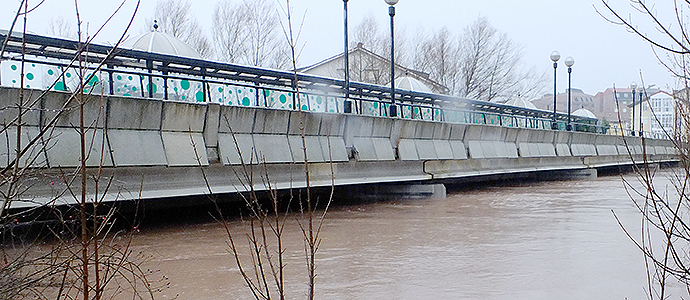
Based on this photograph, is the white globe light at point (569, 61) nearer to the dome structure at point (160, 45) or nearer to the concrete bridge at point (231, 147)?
the concrete bridge at point (231, 147)

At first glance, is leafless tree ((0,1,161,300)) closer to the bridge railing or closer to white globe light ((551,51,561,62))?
the bridge railing

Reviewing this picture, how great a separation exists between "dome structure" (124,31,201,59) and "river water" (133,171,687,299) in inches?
350

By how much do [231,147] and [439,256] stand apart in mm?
5105

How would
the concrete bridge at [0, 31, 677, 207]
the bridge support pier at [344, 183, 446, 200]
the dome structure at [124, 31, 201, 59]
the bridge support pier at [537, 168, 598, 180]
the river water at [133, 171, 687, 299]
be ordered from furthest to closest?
the bridge support pier at [537, 168, 598, 180]
the dome structure at [124, 31, 201, 59]
the bridge support pier at [344, 183, 446, 200]
the concrete bridge at [0, 31, 677, 207]
the river water at [133, 171, 687, 299]

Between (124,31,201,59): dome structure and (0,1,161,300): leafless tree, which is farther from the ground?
(124,31,201,59): dome structure

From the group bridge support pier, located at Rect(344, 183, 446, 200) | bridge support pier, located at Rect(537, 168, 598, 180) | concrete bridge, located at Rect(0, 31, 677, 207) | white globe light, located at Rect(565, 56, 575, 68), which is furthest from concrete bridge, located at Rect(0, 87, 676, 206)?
white globe light, located at Rect(565, 56, 575, 68)

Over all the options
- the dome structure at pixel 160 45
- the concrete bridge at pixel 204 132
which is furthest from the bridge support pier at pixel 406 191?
the dome structure at pixel 160 45

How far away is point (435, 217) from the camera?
14.5 meters

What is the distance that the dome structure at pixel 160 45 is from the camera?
21.8 metres

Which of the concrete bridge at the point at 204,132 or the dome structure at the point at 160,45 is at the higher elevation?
the dome structure at the point at 160,45

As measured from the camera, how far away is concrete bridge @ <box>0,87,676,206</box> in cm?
981

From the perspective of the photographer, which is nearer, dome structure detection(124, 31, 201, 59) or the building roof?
dome structure detection(124, 31, 201, 59)

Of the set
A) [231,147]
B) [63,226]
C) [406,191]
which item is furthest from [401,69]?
[63,226]

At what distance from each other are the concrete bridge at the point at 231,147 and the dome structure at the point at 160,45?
826 cm
